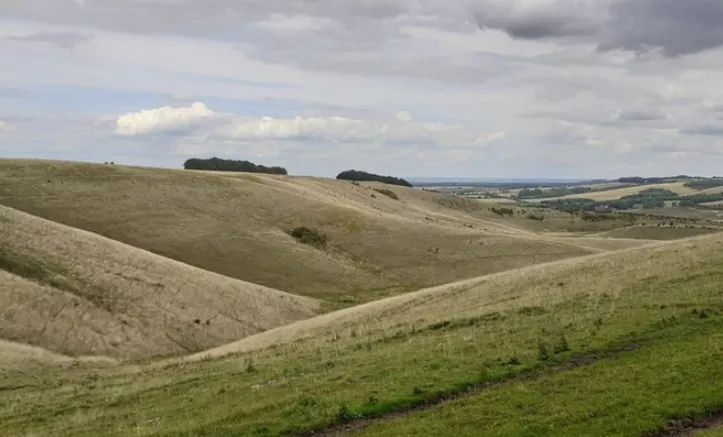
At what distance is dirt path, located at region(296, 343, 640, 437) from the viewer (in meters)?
16.4

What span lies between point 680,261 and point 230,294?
2945cm

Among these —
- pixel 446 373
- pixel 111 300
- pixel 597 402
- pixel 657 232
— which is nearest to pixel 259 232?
pixel 111 300

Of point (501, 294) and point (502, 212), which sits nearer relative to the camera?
point (501, 294)

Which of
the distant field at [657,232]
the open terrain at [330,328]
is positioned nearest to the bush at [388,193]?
the distant field at [657,232]

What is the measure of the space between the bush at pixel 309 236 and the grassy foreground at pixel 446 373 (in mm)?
38772

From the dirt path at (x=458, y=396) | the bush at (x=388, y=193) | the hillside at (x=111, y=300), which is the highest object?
the bush at (x=388, y=193)

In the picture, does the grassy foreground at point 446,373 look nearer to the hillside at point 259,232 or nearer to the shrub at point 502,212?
the hillside at point 259,232


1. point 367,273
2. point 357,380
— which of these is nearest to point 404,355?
point 357,380

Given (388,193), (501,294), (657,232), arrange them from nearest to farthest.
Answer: (501,294)
(657,232)
(388,193)

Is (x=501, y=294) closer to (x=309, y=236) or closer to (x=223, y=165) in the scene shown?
(x=309, y=236)

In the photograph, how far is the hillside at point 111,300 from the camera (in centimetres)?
3822

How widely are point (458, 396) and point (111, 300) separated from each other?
31.2 metres

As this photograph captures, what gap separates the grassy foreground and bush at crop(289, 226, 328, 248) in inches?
1526

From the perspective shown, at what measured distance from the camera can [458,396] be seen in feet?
59.2
